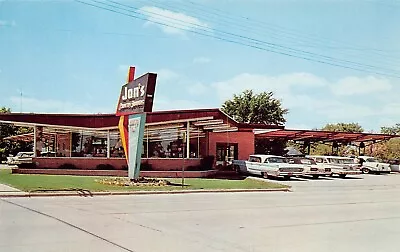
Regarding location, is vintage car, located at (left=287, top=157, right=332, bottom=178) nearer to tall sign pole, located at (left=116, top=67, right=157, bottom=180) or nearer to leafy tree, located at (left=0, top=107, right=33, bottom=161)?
tall sign pole, located at (left=116, top=67, right=157, bottom=180)

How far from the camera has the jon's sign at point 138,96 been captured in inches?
806

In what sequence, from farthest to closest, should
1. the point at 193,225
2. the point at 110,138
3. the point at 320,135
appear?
1. the point at 320,135
2. the point at 110,138
3. the point at 193,225

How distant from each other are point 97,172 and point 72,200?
1264cm

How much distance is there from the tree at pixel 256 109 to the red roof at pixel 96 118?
21585 mm

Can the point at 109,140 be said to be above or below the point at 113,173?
above

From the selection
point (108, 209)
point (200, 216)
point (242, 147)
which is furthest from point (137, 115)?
point (242, 147)

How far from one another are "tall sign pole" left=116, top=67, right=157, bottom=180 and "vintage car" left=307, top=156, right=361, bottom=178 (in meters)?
14.3

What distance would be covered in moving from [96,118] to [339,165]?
15.7 meters

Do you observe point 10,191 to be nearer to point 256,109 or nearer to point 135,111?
point 135,111

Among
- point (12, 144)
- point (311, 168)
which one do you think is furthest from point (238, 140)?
point (12, 144)

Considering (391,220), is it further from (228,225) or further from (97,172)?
(97,172)

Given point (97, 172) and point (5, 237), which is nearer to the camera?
point (5, 237)

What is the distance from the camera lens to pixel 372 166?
38.8 metres

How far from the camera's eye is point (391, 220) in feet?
39.4
